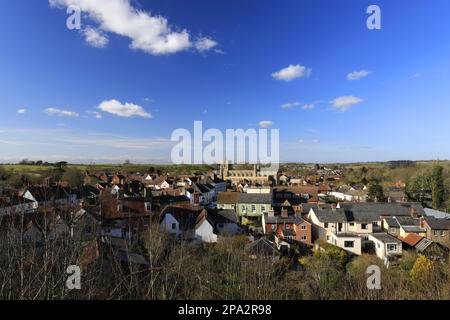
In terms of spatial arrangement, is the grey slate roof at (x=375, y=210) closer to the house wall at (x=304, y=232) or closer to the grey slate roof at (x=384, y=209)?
the grey slate roof at (x=384, y=209)

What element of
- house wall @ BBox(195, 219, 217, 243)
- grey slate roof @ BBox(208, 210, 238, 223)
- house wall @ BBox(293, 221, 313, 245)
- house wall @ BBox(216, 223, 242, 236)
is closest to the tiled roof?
grey slate roof @ BBox(208, 210, 238, 223)

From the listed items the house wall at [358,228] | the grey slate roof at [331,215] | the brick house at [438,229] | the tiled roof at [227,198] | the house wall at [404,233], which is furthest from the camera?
the tiled roof at [227,198]

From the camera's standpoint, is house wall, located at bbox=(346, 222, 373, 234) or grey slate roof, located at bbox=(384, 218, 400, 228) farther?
grey slate roof, located at bbox=(384, 218, 400, 228)

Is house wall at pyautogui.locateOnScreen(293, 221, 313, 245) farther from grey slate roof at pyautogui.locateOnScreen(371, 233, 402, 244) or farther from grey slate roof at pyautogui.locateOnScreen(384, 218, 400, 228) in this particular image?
grey slate roof at pyautogui.locateOnScreen(384, 218, 400, 228)

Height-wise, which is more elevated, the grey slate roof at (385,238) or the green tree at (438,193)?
the green tree at (438,193)

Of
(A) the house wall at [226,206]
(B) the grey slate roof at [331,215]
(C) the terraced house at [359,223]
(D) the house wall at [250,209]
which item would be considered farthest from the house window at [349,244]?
(A) the house wall at [226,206]

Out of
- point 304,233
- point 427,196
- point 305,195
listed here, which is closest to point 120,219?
point 304,233

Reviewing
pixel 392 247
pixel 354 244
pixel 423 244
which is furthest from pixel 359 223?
pixel 423 244

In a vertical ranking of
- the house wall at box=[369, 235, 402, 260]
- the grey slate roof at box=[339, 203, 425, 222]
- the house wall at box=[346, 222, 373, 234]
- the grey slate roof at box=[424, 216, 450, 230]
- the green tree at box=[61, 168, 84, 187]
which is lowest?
the house wall at box=[369, 235, 402, 260]

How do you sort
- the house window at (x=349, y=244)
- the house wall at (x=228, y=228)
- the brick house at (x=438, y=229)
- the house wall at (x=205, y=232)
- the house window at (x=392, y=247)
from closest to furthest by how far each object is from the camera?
the house window at (x=392, y=247)
the house wall at (x=205, y=232)
the house window at (x=349, y=244)
the brick house at (x=438, y=229)
the house wall at (x=228, y=228)

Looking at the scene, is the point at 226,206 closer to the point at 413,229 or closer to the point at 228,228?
the point at 228,228

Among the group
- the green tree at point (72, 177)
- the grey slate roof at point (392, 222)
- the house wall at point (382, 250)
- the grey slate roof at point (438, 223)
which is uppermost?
the green tree at point (72, 177)

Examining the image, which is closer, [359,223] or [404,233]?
[404,233]
